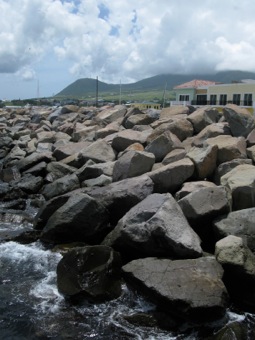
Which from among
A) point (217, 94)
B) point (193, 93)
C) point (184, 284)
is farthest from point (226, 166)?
point (193, 93)

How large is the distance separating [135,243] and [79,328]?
7.87 ft

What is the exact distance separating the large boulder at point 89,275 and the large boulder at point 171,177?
153 inches

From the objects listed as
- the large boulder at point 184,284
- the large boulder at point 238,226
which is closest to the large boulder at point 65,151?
Result: the large boulder at point 238,226

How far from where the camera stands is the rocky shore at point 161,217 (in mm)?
7809

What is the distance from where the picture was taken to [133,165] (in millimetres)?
13375

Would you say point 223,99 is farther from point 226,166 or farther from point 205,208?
point 205,208

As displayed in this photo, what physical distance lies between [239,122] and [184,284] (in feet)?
30.1

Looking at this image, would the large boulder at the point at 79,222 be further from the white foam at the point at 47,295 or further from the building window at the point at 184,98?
the building window at the point at 184,98

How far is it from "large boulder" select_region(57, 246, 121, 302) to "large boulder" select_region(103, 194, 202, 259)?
2.65 ft

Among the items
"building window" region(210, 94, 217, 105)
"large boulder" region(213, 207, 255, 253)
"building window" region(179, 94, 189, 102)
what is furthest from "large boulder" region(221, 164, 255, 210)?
"building window" region(179, 94, 189, 102)

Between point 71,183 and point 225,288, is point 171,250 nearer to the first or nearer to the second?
point 225,288

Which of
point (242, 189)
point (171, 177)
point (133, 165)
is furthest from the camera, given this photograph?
point (133, 165)

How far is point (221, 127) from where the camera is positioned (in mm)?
15734

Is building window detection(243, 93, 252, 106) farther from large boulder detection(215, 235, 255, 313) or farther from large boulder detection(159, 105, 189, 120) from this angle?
large boulder detection(215, 235, 255, 313)
